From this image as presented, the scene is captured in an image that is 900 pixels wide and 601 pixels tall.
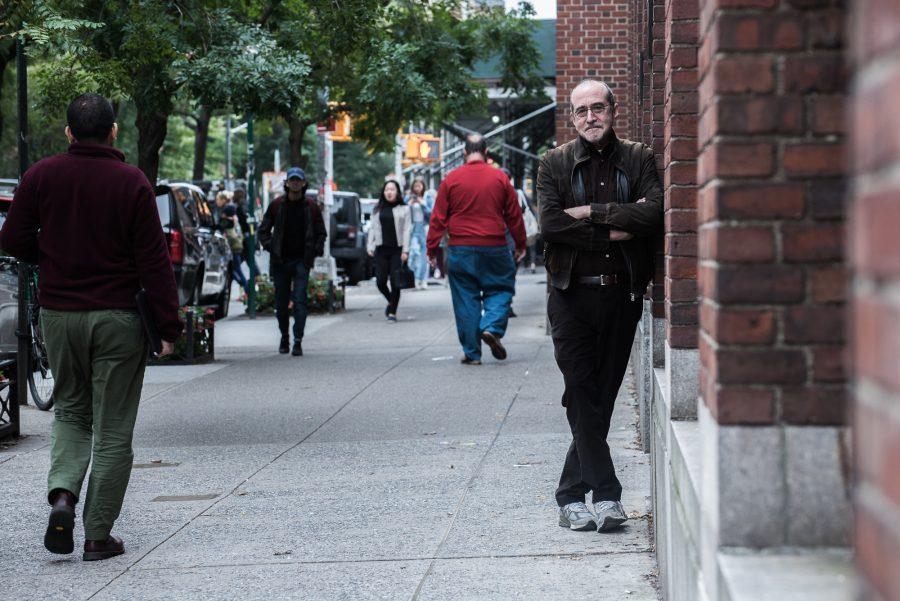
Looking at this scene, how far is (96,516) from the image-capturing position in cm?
565

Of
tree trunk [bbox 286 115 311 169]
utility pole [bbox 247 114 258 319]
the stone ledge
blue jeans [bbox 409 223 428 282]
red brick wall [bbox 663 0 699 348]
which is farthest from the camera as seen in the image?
blue jeans [bbox 409 223 428 282]

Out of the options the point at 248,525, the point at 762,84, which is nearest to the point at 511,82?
the point at 248,525

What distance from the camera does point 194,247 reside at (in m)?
18.5

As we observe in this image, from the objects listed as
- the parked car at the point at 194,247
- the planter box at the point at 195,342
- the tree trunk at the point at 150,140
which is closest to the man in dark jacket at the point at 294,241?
the planter box at the point at 195,342

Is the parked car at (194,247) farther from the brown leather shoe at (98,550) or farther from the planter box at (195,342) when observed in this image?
the brown leather shoe at (98,550)

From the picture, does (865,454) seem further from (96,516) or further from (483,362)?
(483,362)

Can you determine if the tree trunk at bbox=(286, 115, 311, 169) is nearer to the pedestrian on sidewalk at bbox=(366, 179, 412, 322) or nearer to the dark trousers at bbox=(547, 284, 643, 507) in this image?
the pedestrian on sidewalk at bbox=(366, 179, 412, 322)

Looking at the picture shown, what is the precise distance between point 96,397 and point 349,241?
81.5 feet

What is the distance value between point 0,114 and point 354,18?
7.79m

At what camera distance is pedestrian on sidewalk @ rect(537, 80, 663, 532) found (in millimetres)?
5660

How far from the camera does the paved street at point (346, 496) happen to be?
16.9 feet

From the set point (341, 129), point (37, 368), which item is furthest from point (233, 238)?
point (37, 368)

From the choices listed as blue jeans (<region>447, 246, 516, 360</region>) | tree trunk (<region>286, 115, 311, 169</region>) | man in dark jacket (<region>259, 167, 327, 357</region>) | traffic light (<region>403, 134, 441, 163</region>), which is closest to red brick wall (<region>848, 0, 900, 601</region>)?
blue jeans (<region>447, 246, 516, 360</region>)

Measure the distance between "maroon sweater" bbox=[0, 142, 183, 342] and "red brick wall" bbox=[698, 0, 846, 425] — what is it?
3537 mm
